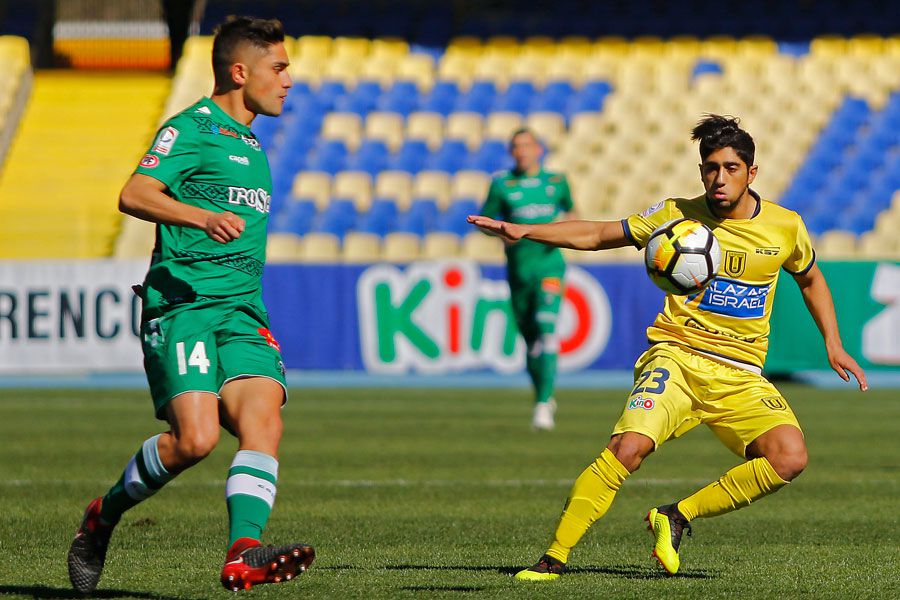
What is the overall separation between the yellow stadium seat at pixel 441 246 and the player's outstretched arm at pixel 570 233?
41.8 feet

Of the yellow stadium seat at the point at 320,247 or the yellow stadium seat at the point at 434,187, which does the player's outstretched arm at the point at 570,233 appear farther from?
the yellow stadium seat at the point at 434,187

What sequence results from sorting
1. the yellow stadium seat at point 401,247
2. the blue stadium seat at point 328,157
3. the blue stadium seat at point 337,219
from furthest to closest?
the blue stadium seat at point 328,157
the blue stadium seat at point 337,219
the yellow stadium seat at point 401,247

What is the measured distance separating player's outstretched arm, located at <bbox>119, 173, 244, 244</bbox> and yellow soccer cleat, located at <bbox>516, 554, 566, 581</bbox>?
173 cm

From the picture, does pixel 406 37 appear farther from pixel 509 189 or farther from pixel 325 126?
pixel 509 189

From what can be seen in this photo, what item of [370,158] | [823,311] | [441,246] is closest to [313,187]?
[370,158]

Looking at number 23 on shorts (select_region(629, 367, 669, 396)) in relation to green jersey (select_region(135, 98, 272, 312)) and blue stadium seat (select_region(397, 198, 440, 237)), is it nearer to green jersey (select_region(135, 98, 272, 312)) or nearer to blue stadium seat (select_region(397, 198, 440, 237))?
green jersey (select_region(135, 98, 272, 312))

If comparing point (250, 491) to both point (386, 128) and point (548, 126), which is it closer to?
point (386, 128)

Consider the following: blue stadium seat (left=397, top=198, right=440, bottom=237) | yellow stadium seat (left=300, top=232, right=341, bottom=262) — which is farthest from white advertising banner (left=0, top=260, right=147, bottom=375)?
blue stadium seat (left=397, top=198, right=440, bottom=237)

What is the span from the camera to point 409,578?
554 centimetres

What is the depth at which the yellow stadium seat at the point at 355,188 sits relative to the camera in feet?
67.4

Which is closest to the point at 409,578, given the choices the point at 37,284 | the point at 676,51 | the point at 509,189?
the point at 509,189

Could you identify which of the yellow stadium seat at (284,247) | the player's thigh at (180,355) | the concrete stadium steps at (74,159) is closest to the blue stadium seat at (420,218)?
the yellow stadium seat at (284,247)

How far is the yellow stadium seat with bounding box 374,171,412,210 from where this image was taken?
2052 centimetres

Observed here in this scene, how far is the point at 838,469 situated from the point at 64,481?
4.84 metres
